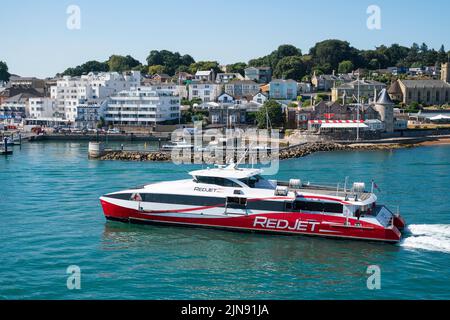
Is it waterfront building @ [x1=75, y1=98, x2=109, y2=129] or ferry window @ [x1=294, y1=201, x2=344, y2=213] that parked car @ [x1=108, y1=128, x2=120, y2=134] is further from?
ferry window @ [x1=294, y1=201, x2=344, y2=213]

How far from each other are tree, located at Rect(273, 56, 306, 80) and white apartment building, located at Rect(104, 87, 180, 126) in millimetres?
30358

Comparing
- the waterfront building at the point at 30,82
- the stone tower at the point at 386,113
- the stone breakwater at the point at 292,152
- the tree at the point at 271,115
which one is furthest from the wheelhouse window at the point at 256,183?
the waterfront building at the point at 30,82

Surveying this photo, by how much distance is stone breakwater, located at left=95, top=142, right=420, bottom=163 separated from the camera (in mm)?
49156

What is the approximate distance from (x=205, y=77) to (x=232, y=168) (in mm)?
81914

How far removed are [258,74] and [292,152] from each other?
57.2m

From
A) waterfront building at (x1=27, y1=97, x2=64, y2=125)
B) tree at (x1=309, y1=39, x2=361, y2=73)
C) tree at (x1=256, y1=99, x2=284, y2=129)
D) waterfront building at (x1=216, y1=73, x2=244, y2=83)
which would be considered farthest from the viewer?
tree at (x1=309, y1=39, x2=361, y2=73)

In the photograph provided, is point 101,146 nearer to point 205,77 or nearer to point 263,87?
point 263,87

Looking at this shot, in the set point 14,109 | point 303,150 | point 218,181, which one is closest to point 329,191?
point 218,181

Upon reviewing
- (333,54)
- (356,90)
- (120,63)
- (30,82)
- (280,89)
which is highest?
(333,54)

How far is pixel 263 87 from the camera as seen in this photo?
3671 inches

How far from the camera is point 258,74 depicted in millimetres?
107000

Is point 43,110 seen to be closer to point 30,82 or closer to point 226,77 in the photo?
point 226,77

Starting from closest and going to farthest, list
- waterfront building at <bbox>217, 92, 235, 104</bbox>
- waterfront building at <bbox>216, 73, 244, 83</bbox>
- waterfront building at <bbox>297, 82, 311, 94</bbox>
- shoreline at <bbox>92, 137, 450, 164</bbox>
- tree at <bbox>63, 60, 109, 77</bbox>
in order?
shoreline at <bbox>92, 137, 450, 164</bbox>, waterfront building at <bbox>217, 92, 235, 104</bbox>, waterfront building at <bbox>297, 82, 311, 94</bbox>, waterfront building at <bbox>216, 73, 244, 83</bbox>, tree at <bbox>63, 60, 109, 77</bbox>

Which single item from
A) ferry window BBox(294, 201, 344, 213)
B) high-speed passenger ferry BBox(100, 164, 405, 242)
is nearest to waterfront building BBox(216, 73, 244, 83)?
high-speed passenger ferry BBox(100, 164, 405, 242)
